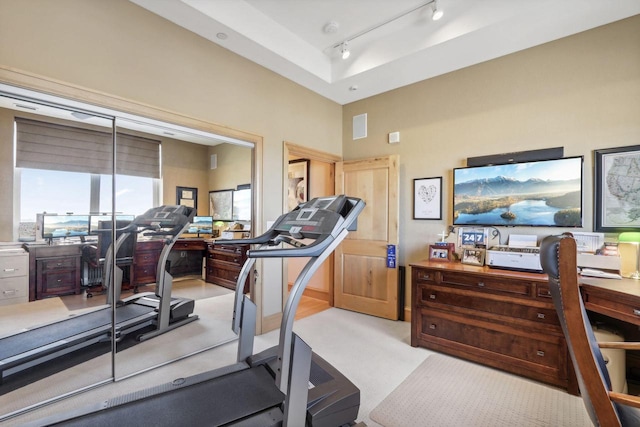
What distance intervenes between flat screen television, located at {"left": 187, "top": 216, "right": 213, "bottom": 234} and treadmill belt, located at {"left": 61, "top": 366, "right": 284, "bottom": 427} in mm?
1597

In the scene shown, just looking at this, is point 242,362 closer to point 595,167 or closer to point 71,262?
point 71,262

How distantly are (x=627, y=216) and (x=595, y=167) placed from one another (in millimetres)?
494

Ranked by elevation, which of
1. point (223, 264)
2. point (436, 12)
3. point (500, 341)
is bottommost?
point (500, 341)

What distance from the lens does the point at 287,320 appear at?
1576mm

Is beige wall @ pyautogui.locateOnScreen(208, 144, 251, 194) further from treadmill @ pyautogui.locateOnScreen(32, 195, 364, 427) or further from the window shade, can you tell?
treadmill @ pyautogui.locateOnScreen(32, 195, 364, 427)

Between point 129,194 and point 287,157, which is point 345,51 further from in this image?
point 129,194

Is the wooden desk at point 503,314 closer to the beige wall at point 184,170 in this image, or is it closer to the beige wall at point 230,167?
the beige wall at point 230,167

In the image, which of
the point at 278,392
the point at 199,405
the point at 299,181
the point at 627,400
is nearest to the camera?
the point at 627,400

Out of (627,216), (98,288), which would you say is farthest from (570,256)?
(98,288)

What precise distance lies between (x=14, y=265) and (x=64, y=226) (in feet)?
1.27

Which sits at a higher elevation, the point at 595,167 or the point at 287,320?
the point at 595,167

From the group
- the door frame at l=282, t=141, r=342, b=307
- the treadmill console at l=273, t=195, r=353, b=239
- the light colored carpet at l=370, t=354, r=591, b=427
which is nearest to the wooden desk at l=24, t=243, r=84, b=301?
the treadmill console at l=273, t=195, r=353, b=239

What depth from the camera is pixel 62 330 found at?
7.88 feet

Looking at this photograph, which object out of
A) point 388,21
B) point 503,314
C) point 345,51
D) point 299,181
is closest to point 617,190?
point 503,314
